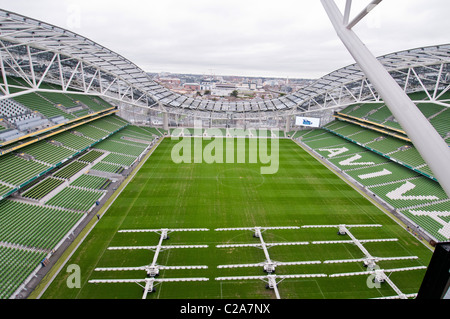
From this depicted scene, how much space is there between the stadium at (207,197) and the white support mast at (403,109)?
0.09 ft

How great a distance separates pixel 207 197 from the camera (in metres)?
24.9

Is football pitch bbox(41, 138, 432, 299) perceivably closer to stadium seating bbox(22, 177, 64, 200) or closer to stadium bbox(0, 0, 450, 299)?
stadium bbox(0, 0, 450, 299)

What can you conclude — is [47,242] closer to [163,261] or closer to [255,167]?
[163,261]

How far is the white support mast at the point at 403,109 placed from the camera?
350 centimetres

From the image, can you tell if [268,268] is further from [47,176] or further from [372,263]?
[47,176]

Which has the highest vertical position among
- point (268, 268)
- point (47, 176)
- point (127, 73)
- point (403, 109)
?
point (127, 73)

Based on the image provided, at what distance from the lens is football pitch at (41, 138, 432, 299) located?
48.0 feet

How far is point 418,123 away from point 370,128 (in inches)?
1595

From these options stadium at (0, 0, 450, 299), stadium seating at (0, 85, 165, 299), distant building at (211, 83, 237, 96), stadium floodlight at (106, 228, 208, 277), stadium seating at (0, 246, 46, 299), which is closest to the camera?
stadium seating at (0, 246, 46, 299)

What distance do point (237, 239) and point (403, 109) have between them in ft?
52.8

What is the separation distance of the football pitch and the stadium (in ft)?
0.38

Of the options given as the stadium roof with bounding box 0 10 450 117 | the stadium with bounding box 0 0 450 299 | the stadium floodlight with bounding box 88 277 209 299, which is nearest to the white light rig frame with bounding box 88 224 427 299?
the stadium floodlight with bounding box 88 277 209 299

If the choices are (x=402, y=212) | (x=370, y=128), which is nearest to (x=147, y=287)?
(x=402, y=212)

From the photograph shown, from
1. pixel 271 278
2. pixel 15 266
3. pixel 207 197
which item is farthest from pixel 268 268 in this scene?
pixel 15 266
